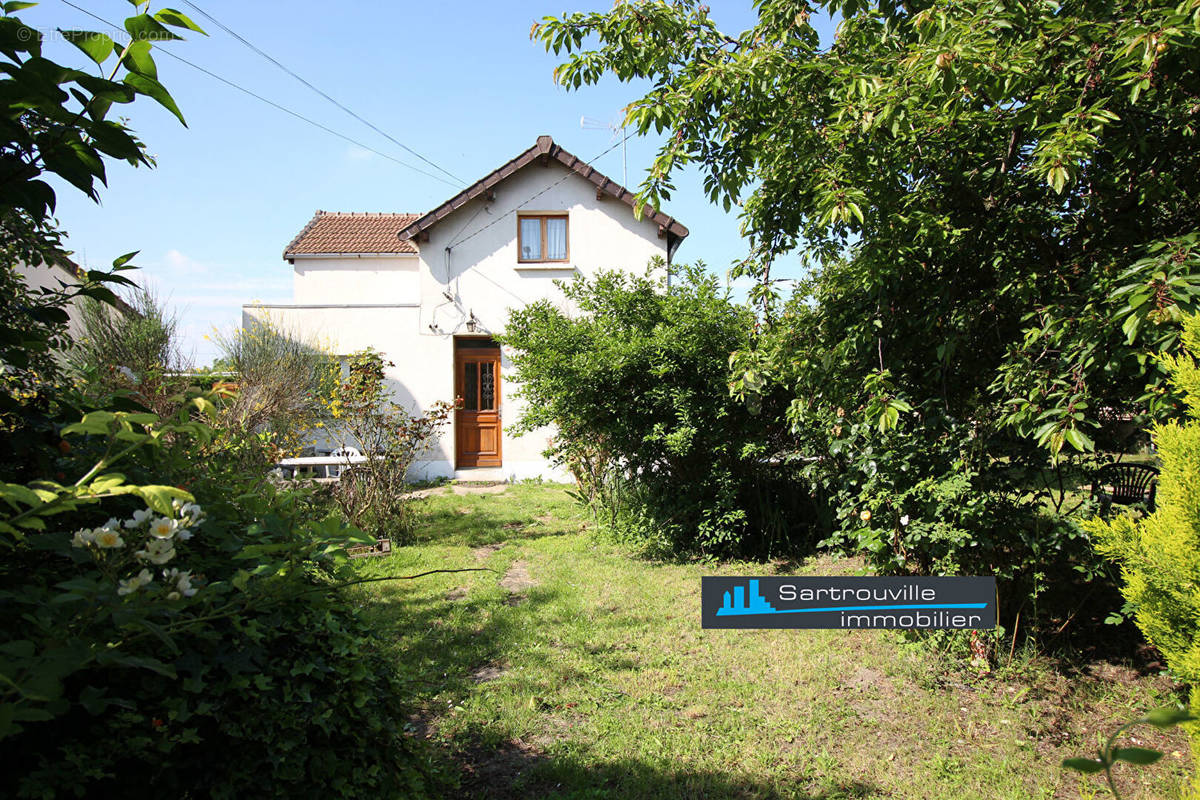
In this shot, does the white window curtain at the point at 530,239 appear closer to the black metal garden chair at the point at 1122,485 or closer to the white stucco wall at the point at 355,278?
the white stucco wall at the point at 355,278

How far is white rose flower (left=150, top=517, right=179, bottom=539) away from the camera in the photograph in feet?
4.42

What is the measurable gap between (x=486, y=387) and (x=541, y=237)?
3.33 metres

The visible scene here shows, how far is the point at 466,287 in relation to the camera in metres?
13.4

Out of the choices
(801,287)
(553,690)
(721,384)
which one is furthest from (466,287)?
(553,690)

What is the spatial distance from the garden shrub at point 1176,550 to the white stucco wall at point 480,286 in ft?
37.3

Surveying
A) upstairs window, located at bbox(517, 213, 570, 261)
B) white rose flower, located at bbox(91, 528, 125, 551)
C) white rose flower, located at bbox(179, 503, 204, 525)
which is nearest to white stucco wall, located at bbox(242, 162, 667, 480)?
upstairs window, located at bbox(517, 213, 570, 261)

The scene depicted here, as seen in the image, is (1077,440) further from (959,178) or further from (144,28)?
(144,28)

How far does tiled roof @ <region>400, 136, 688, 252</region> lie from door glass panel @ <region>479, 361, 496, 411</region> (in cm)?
302

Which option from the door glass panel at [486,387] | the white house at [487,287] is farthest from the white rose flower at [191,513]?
the door glass panel at [486,387]

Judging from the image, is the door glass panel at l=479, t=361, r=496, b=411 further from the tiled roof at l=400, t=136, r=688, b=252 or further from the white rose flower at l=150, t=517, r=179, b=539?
the white rose flower at l=150, t=517, r=179, b=539

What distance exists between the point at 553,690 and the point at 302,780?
2280mm

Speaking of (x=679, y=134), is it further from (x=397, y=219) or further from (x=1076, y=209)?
(x=397, y=219)

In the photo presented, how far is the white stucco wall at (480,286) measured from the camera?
1322 centimetres

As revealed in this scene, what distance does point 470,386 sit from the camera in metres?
13.7
